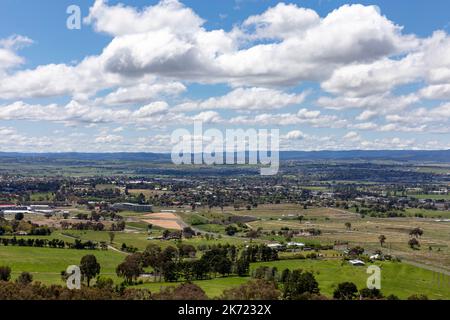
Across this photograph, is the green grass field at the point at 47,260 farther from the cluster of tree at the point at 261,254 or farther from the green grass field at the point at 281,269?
the cluster of tree at the point at 261,254

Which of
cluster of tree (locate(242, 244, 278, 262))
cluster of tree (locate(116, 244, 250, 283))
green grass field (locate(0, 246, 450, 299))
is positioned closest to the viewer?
green grass field (locate(0, 246, 450, 299))

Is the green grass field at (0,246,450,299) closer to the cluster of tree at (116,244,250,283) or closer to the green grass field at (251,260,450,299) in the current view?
the green grass field at (251,260,450,299)

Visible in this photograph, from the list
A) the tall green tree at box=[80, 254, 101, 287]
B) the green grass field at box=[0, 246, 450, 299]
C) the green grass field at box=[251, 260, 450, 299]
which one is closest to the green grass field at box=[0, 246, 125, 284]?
the green grass field at box=[0, 246, 450, 299]

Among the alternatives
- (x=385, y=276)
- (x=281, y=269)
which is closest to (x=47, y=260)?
(x=281, y=269)

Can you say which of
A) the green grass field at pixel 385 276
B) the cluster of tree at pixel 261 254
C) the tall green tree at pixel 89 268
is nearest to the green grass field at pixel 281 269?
the green grass field at pixel 385 276

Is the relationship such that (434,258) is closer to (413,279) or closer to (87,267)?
(413,279)

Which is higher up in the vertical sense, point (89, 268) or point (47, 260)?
point (89, 268)

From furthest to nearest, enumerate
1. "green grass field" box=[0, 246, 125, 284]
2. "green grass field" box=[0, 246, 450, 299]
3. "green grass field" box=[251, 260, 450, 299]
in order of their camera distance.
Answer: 1. "green grass field" box=[0, 246, 125, 284]
2. "green grass field" box=[0, 246, 450, 299]
3. "green grass field" box=[251, 260, 450, 299]

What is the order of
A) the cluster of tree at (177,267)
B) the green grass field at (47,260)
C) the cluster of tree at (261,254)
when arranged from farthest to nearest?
the cluster of tree at (261,254)
the green grass field at (47,260)
the cluster of tree at (177,267)

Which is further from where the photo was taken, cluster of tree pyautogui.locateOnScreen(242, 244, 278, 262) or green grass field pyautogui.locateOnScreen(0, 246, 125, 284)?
cluster of tree pyautogui.locateOnScreen(242, 244, 278, 262)

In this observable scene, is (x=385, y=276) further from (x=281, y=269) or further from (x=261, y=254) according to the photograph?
(x=261, y=254)
